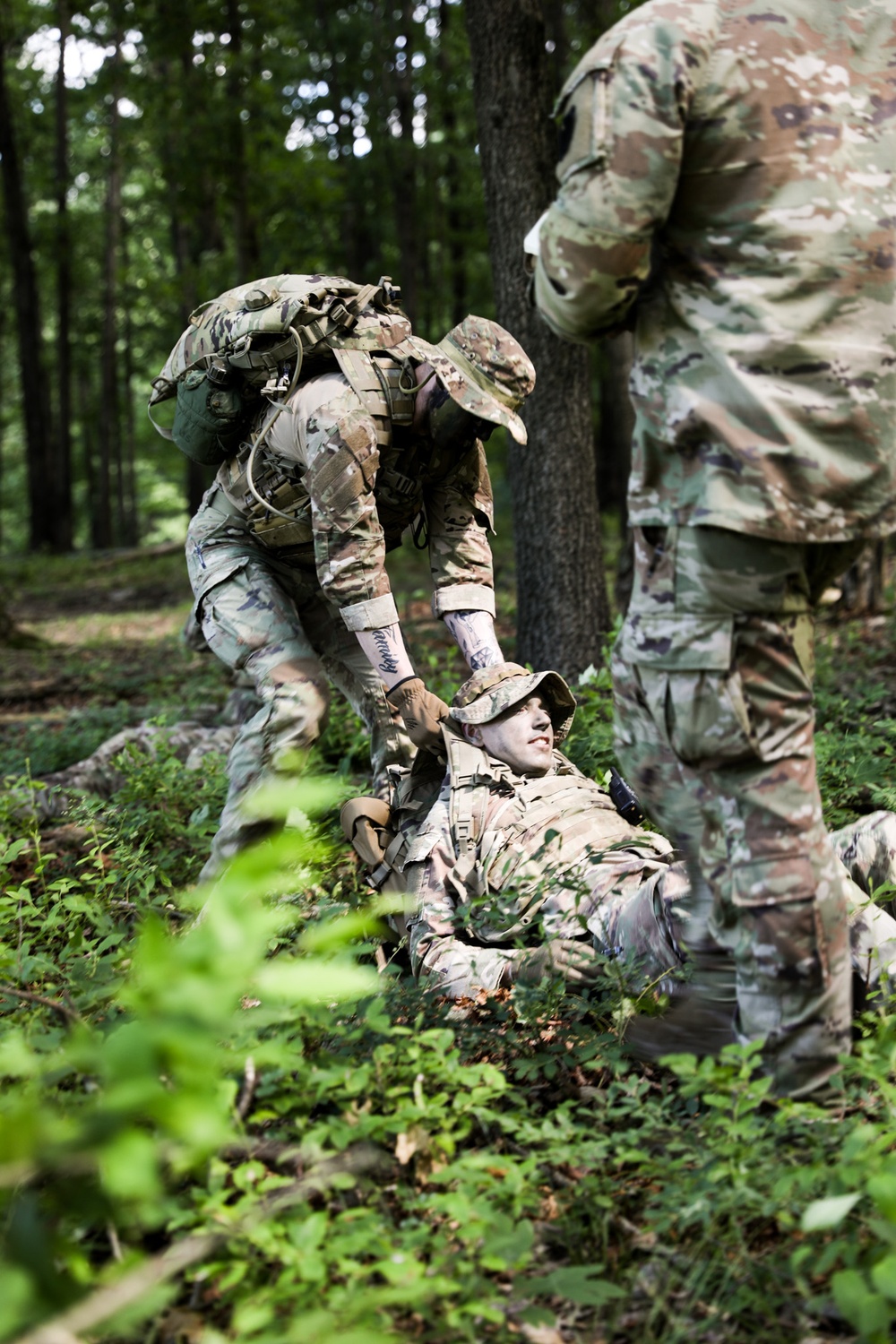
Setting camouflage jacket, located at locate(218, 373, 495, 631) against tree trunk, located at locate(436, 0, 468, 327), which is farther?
tree trunk, located at locate(436, 0, 468, 327)

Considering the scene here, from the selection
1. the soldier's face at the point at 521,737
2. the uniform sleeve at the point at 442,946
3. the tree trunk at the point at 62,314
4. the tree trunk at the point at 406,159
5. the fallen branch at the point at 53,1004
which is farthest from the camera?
the tree trunk at the point at 62,314

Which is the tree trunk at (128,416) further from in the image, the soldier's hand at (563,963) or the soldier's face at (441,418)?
the soldier's hand at (563,963)

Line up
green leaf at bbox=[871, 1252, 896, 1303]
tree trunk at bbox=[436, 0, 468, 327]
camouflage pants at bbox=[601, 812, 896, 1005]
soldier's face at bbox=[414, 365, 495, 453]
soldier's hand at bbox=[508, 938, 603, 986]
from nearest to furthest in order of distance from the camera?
green leaf at bbox=[871, 1252, 896, 1303], camouflage pants at bbox=[601, 812, 896, 1005], soldier's hand at bbox=[508, 938, 603, 986], soldier's face at bbox=[414, 365, 495, 453], tree trunk at bbox=[436, 0, 468, 327]

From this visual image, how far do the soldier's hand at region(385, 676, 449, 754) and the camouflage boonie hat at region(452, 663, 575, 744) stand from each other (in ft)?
0.25

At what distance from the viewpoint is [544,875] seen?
10.4 feet

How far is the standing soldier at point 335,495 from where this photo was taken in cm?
390

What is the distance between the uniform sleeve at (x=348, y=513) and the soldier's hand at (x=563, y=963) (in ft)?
4.43

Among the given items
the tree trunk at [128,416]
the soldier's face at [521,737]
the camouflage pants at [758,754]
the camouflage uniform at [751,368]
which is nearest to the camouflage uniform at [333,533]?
the soldier's face at [521,737]

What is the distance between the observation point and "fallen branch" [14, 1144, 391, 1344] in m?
1.39

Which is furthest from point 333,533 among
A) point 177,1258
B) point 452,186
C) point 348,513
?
point 452,186

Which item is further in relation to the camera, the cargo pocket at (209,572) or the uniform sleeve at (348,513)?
the cargo pocket at (209,572)

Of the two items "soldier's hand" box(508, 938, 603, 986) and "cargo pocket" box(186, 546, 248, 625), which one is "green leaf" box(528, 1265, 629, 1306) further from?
"cargo pocket" box(186, 546, 248, 625)

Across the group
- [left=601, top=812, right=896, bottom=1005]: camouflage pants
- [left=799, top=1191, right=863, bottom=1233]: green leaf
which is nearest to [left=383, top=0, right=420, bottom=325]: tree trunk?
[left=601, top=812, right=896, bottom=1005]: camouflage pants

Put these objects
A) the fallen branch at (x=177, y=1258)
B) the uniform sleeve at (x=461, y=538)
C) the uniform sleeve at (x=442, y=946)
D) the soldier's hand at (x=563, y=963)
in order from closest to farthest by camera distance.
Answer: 1. the fallen branch at (x=177, y=1258)
2. the soldier's hand at (x=563, y=963)
3. the uniform sleeve at (x=442, y=946)
4. the uniform sleeve at (x=461, y=538)
